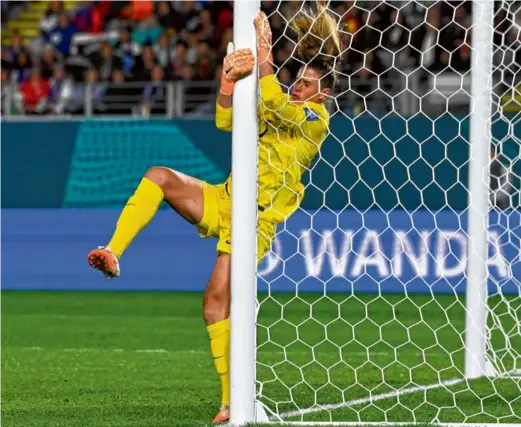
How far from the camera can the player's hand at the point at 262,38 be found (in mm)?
4897

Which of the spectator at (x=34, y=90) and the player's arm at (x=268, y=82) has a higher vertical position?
the spectator at (x=34, y=90)

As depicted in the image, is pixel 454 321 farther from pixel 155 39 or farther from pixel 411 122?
pixel 155 39

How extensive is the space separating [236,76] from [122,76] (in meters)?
9.06

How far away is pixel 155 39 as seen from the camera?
15055 millimetres

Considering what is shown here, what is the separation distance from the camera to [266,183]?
17.1 ft

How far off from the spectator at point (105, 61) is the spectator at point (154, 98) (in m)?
1.15

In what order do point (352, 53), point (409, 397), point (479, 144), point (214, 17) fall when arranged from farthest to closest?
point (214, 17)
point (352, 53)
point (479, 144)
point (409, 397)

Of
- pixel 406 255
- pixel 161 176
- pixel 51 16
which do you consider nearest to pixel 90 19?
pixel 51 16

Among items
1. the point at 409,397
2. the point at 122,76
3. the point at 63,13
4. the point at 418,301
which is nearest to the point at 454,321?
the point at 418,301

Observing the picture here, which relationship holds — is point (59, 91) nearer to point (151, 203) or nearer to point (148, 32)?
point (148, 32)

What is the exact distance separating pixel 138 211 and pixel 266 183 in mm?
556

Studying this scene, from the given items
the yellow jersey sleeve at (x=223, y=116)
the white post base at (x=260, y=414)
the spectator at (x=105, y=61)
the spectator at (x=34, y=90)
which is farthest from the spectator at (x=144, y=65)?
the white post base at (x=260, y=414)

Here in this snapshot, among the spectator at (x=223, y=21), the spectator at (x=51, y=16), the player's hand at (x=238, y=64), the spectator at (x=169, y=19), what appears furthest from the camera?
the spectator at (x=51, y=16)

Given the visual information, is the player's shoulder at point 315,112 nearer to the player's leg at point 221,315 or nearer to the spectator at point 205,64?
the player's leg at point 221,315
